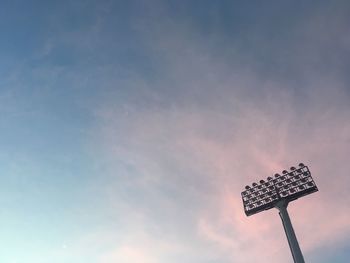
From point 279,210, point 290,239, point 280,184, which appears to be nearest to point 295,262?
point 290,239

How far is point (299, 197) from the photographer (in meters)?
49.0

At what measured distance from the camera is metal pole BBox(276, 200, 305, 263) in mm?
45737

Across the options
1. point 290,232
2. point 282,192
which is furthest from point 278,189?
point 290,232

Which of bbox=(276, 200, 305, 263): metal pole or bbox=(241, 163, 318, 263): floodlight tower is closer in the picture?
bbox=(276, 200, 305, 263): metal pole

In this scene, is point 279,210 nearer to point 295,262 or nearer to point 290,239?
point 290,239

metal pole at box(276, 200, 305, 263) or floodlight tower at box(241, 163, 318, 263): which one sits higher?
floodlight tower at box(241, 163, 318, 263)

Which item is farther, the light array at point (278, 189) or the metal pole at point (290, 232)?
the light array at point (278, 189)

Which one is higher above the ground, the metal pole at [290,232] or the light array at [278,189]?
the light array at [278,189]

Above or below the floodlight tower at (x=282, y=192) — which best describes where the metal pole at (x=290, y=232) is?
below

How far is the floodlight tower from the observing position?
47969 mm

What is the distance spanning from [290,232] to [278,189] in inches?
230

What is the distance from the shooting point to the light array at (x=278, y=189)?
48.2 meters

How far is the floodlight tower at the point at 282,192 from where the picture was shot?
1889 inches

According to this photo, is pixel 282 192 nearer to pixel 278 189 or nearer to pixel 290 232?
pixel 278 189
